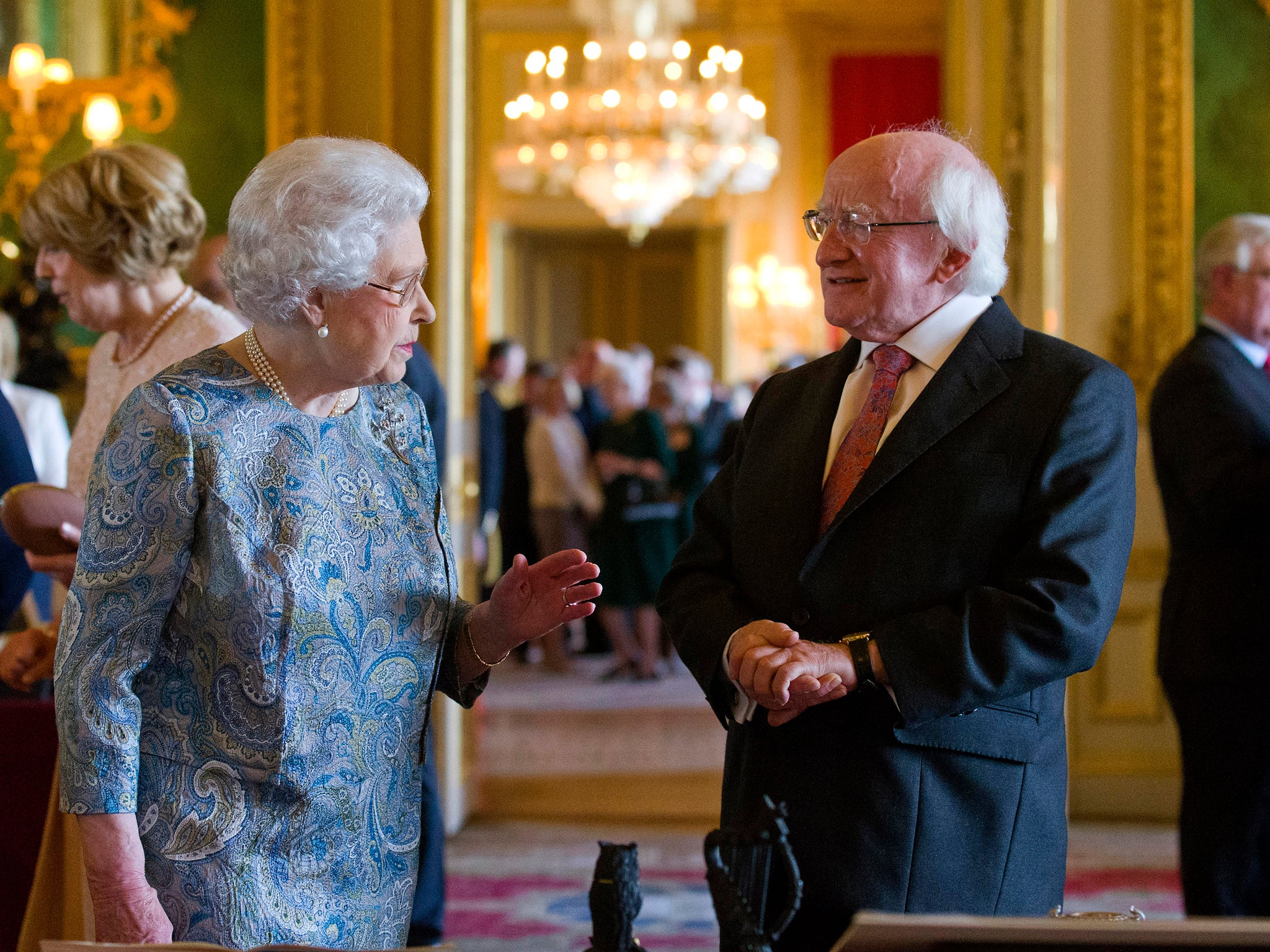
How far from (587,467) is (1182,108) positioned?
441cm

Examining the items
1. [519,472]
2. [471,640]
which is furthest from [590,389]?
[471,640]

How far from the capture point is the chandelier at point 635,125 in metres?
10.5

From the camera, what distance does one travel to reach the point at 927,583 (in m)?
1.81

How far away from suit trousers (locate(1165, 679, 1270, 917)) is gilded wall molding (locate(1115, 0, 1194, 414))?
1.80 m

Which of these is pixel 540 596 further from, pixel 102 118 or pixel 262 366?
pixel 102 118

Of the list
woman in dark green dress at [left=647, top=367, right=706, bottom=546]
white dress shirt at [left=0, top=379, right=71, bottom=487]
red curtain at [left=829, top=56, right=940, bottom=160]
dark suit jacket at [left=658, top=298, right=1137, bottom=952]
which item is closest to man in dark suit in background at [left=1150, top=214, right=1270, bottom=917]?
dark suit jacket at [left=658, top=298, right=1137, bottom=952]

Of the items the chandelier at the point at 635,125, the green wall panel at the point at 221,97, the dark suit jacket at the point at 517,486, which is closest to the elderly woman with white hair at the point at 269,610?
the green wall panel at the point at 221,97

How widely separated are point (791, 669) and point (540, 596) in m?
0.34

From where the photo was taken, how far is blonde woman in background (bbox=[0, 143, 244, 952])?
7.44 feet

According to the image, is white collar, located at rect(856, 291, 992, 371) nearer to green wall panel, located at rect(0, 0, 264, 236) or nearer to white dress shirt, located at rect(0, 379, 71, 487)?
white dress shirt, located at rect(0, 379, 71, 487)

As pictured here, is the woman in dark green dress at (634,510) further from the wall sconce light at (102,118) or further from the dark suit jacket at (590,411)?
the wall sconce light at (102,118)

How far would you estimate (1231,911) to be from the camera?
329 cm

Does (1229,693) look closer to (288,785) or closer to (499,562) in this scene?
(288,785)

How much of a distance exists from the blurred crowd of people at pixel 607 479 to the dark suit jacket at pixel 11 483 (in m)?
4.68
